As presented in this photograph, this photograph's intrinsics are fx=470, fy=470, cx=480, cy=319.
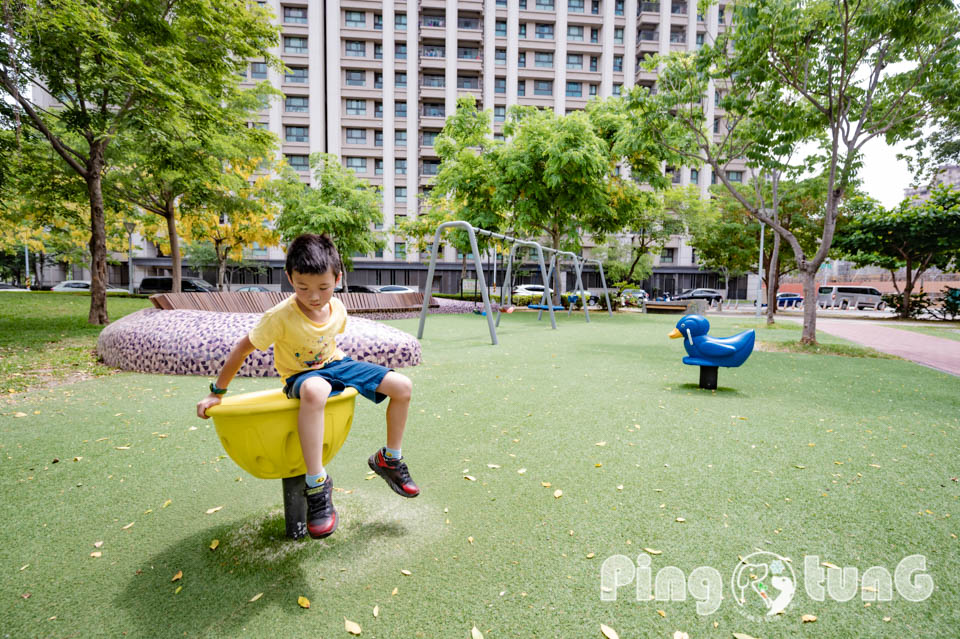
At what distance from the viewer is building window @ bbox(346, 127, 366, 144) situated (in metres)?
39.7

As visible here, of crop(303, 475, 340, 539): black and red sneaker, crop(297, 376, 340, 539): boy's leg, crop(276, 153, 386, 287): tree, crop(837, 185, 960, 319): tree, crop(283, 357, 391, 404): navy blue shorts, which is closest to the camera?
crop(297, 376, 340, 539): boy's leg

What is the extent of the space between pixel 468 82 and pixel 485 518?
146 feet

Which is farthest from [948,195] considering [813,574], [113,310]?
[113,310]

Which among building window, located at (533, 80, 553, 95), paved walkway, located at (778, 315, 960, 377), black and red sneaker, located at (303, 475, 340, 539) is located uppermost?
building window, located at (533, 80, 553, 95)

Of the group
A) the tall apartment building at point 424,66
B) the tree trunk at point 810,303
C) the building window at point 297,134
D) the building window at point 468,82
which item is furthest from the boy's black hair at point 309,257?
the building window at point 468,82

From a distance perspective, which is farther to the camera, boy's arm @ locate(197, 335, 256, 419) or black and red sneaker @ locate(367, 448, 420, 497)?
black and red sneaker @ locate(367, 448, 420, 497)

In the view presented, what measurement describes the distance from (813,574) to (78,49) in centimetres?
1329

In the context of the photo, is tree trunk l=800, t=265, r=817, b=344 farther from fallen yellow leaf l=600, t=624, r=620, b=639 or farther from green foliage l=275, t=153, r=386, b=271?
green foliage l=275, t=153, r=386, b=271

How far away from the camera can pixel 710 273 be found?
1790 inches

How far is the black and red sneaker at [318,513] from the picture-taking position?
2078 millimetres

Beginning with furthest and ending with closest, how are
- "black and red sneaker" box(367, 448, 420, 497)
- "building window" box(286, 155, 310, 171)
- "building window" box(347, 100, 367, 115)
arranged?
1. "building window" box(347, 100, 367, 115)
2. "building window" box(286, 155, 310, 171)
3. "black and red sneaker" box(367, 448, 420, 497)

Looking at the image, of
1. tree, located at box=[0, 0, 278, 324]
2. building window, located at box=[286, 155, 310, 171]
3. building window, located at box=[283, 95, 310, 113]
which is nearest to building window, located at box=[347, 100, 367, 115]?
building window, located at box=[283, 95, 310, 113]

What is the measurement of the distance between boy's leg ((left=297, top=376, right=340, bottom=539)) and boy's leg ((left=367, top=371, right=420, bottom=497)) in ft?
1.03

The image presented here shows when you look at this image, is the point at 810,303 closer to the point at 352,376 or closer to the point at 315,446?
the point at 352,376
